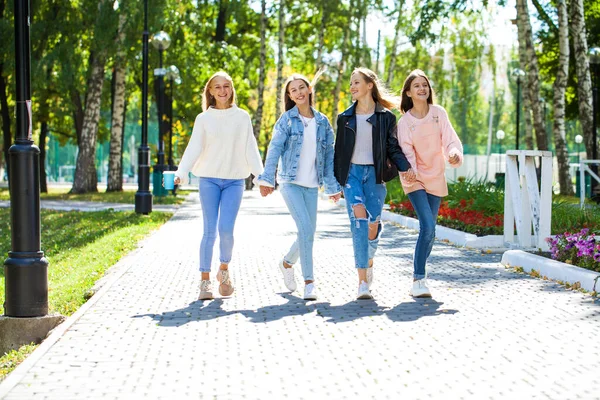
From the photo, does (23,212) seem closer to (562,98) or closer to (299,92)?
(299,92)

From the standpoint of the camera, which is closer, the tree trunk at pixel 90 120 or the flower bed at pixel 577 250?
the flower bed at pixel 577 250

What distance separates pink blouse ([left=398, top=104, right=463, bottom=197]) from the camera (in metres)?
→ 8.63

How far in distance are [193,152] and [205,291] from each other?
3.86ft

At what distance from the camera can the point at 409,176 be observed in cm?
848

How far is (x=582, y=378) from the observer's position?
551 centimetres

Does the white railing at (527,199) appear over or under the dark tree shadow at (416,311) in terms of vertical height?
over

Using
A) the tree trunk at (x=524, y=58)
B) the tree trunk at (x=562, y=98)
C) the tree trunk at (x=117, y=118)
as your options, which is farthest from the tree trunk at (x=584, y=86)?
the tree trunk at (x=117, y=118)

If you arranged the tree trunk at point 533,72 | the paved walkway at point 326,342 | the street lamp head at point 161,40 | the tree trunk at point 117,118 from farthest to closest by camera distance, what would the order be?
1. the tree trunk at point 117,118
2. the street lamp head at point 161,40
3. the tree trunk at point 533,72
4. the paved walkway at point 326,342

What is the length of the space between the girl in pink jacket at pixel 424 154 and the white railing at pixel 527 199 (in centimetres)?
347

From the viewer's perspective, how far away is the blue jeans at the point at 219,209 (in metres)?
8.82

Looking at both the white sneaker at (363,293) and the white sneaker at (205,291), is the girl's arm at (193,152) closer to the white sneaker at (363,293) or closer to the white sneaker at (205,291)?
the white sneaker at (205,291)

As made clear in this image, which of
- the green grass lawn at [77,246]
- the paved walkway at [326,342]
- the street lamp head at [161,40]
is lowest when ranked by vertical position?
the green grass lawn at [77,246]

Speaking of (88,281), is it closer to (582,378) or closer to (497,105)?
(582,378)

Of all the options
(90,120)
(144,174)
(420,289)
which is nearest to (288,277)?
(420,289)
